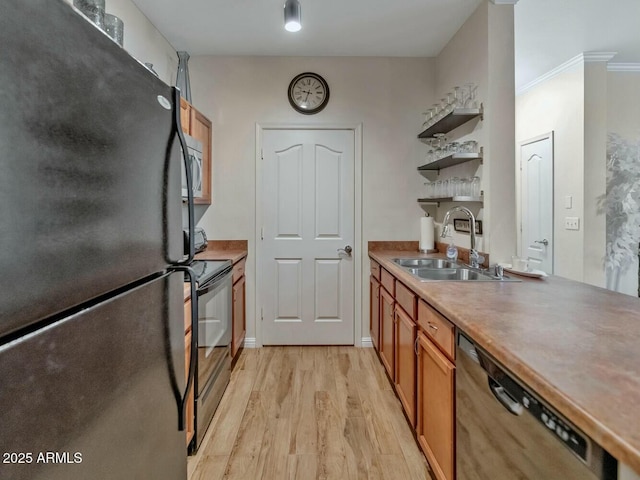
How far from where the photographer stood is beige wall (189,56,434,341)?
333 centimetres

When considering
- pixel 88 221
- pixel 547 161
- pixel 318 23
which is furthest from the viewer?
pixel 547 161

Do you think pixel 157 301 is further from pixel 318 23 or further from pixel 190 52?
pixel 190 52

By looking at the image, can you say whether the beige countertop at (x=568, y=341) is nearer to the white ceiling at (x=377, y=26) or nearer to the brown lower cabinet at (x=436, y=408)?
the brown lower cabinet at (x=436, y=408)

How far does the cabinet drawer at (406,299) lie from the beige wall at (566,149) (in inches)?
92.7

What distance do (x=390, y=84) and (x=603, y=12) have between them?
1636 mm

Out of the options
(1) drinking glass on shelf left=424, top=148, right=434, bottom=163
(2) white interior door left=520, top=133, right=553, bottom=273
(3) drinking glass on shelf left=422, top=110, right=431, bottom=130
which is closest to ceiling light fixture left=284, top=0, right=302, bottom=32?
(3) drinking glass on shelf left=422, top=110, right=431, bottom=130

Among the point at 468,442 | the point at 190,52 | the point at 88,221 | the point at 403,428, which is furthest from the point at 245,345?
the point at 88,221

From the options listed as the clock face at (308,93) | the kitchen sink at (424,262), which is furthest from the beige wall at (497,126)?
the clock face at (308,93)

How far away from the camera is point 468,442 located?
50.0 inches

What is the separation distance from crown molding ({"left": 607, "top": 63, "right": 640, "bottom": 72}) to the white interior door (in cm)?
86

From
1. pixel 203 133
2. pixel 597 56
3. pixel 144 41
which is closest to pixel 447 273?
pixel 203 133

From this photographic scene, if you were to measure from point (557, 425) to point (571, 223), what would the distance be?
11.4 feet

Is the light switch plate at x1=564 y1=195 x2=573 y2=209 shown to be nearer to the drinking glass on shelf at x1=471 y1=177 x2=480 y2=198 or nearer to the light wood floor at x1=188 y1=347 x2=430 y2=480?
the drinking glass on shelf at x1=471 y1=177 x2=480 y2=198

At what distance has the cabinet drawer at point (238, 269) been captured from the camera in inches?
115
